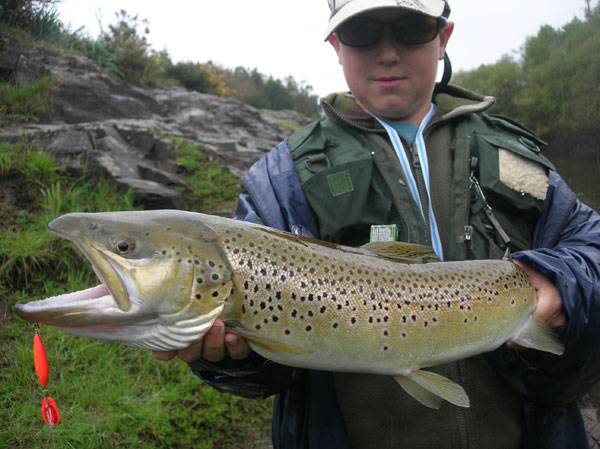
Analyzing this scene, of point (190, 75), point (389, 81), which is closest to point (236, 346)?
point (389, 81)

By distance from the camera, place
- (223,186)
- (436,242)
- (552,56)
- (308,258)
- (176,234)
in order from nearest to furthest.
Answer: (176,234), (308,258), (436,242), (223,186), (552,56)

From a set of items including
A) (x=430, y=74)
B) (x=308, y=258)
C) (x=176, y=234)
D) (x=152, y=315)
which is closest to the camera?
(x=152, y=315)

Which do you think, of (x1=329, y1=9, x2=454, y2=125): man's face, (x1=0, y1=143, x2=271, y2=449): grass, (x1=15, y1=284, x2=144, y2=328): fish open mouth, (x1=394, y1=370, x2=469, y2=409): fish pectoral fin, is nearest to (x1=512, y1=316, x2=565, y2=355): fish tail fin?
(x1=394, y1=370, x2=469, y2=409): fish pectoral fin

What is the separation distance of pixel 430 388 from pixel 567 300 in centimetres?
72

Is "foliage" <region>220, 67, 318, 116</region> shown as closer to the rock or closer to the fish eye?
the rock

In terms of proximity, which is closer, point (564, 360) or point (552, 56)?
point (564, 360)

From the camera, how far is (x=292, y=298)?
5.79ft

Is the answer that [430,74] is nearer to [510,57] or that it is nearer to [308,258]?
[308,258]

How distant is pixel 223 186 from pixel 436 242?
5.39 metres

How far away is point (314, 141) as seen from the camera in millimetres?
2453

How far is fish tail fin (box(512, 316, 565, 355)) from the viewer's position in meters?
1.98

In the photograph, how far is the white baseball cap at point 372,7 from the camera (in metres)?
2.19

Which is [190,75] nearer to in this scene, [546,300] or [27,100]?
[27,100]

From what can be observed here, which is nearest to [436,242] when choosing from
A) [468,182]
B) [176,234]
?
[468,182]
